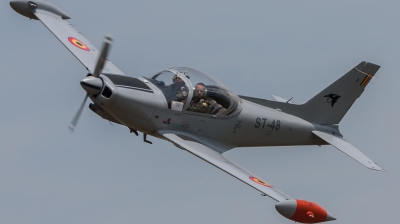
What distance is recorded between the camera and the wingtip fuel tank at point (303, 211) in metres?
28.8

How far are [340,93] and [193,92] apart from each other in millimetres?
6356

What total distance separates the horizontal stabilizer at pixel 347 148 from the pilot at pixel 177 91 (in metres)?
5.46

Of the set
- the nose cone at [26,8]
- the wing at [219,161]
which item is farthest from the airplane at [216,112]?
the nose cone at [26,8]

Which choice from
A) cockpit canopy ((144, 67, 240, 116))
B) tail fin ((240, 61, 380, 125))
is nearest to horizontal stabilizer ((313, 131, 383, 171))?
tail fin ((240, 61, 380, 125))

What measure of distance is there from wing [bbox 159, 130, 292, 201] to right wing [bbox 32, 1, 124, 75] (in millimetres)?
3821

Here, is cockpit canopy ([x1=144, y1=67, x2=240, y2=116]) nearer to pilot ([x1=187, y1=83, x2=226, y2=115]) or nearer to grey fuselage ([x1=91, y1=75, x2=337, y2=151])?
pilot ([x1=187, y1=83, x2=226, y2=115])

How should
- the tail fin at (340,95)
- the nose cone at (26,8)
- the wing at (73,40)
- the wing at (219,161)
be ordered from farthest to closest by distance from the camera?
the nose cone at (26,8) < the tail fin at (340,95) < the wing at (73,40) < the wing at (219,161)

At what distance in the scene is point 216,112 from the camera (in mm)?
32250

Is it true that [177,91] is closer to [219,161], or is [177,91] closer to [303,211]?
[219,161]

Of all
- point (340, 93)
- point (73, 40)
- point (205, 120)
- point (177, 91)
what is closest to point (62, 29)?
point (73, 40)

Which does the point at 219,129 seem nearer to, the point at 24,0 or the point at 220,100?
the point at 220,100

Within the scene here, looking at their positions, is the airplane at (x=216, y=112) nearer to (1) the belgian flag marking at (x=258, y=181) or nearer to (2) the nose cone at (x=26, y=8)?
(1) the belgian flag marking at (x=258, y=181)

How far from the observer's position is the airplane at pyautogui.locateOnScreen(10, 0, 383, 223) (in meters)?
30.3

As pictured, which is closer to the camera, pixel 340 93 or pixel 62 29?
pixel 340 93
